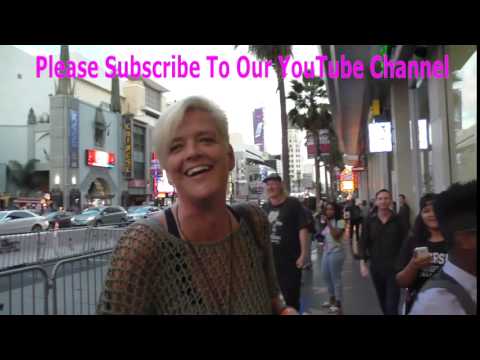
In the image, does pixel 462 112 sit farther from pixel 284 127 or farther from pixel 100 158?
pixel 100 158

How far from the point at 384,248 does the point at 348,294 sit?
2.72 metres

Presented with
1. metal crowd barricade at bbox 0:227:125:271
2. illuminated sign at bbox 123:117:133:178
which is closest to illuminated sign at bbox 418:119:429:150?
metal crowd barricade at bbox 0:227:125:271

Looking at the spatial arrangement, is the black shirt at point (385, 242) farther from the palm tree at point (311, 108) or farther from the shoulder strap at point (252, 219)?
the palm tree at point (311, 108)

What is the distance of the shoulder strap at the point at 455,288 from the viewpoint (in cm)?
158

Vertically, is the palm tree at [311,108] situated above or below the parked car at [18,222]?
above

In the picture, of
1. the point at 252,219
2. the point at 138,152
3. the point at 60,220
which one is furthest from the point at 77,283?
the point at 138,152

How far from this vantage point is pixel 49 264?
10.7 m

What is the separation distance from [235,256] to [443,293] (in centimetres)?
94

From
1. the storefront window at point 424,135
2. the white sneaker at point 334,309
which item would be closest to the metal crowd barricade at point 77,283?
the white sneaker at point 334,309

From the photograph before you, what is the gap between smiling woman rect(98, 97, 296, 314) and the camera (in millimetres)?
1178

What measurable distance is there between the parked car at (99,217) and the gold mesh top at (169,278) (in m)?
25.1

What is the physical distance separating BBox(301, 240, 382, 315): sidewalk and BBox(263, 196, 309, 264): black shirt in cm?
150

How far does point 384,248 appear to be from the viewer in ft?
16.1
